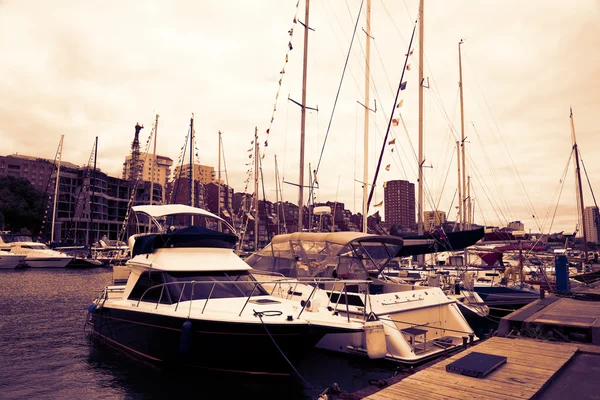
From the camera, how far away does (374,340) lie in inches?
366

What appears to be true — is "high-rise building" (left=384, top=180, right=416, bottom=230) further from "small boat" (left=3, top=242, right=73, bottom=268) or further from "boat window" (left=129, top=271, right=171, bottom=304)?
"boat window" (left=129, top=271, right=171, bottom=304)

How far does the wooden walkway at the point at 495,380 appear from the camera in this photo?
5656 mm

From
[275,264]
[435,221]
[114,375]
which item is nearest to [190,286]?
[114,375]

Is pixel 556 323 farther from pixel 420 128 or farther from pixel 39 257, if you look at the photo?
pixel 39 257

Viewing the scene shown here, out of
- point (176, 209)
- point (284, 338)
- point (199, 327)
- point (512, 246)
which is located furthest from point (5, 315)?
point (512, 246)

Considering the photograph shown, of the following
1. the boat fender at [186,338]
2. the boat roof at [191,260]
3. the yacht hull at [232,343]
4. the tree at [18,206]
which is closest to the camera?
the yacht hull at [232,343]

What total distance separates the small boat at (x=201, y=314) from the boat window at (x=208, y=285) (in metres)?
0.03

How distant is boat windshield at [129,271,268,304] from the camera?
1074cm

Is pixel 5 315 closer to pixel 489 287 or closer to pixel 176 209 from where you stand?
pixel 176 209

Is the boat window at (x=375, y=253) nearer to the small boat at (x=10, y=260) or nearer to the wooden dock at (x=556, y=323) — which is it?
the wooden dock at (x=556, y=323)

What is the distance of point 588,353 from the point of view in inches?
314

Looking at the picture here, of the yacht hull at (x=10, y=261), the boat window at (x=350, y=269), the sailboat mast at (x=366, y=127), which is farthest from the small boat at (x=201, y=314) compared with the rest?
the yacht hull at (x=10, y=261)

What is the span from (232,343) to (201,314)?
1023 mm

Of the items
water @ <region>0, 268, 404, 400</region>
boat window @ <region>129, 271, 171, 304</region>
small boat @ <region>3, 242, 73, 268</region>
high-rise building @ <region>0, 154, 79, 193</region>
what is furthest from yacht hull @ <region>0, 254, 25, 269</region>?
high-rise building @ <region>0, 154, 79, 193</region>
